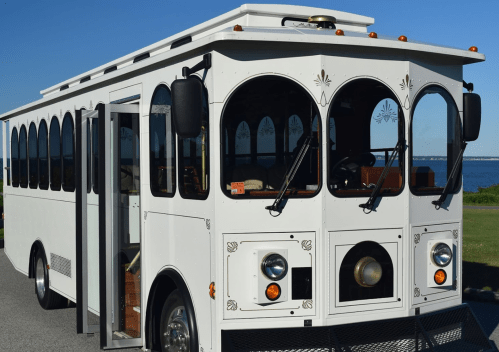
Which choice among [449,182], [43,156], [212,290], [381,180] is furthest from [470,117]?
[43,156]

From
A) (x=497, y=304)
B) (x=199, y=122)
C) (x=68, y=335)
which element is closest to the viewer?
(x=199, y=122)

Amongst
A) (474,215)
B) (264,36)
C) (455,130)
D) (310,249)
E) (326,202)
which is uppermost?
(264,36)

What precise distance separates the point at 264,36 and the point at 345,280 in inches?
68.3

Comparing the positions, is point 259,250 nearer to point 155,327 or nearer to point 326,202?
point 326,202

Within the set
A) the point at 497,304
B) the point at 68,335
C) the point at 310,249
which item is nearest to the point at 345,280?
the point at 310,249

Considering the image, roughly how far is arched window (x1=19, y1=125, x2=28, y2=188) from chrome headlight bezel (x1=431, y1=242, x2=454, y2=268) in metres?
6.23

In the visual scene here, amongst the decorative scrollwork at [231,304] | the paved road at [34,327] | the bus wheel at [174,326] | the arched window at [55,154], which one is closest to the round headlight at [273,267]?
the decorative scrollwork at [231,304]

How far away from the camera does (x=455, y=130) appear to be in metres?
5.38

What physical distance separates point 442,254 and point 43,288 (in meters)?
5.32

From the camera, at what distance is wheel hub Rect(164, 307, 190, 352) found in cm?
509

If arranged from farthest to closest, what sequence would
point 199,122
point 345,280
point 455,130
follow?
point 455,130
point 345,280
point 199,122

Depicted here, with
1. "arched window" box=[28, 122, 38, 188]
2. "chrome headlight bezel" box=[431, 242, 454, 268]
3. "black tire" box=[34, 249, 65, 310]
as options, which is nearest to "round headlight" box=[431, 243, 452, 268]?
"chrome headlight bezel" box=[431, 242, 454, 268]

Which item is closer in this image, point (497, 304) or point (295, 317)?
point (295, 317)

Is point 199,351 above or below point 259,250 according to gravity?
below
